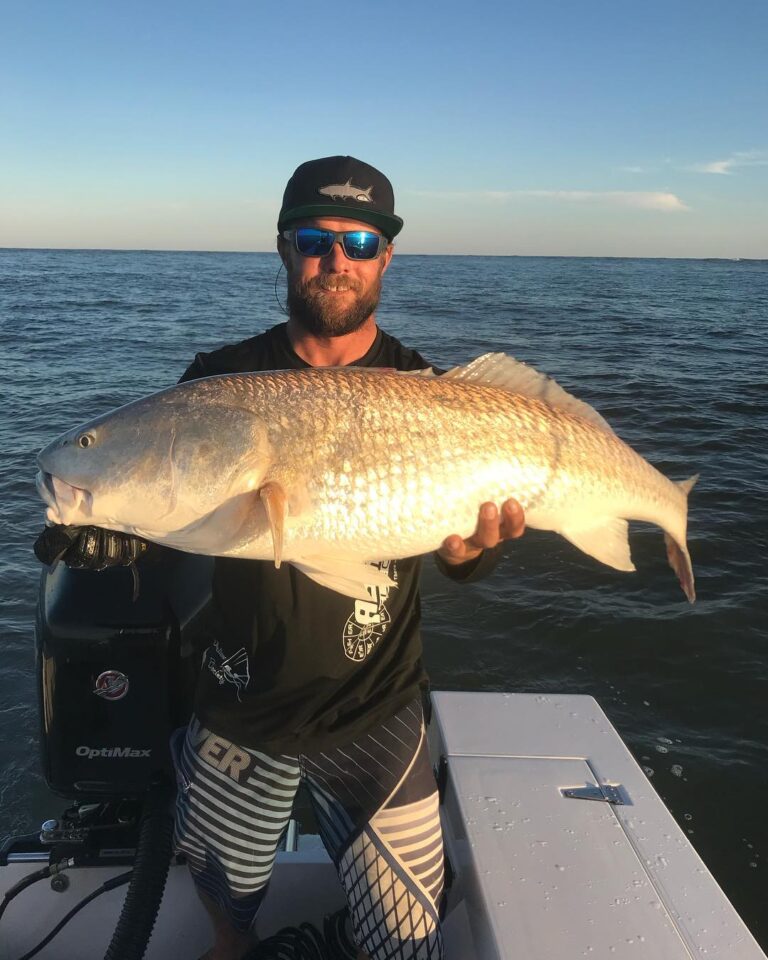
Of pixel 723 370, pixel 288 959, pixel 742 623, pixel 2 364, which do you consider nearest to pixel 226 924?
pixel 288 959

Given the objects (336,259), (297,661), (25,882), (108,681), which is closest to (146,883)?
(25,882)

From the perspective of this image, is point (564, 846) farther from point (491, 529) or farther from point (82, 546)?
point (82, 546)

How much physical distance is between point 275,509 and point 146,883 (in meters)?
1.67

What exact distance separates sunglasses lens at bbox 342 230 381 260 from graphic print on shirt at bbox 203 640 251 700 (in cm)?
183

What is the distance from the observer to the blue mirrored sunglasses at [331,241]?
304 cm

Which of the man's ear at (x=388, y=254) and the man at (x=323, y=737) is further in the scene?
the man's ear at (x=388, y=254)

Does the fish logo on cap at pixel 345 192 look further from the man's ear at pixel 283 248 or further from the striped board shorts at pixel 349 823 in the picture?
the striped board shorts at pixel 349 823

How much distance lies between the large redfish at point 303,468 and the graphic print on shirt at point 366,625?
14 centimetres

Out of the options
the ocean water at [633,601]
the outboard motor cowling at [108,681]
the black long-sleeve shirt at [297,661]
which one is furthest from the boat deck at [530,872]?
the ocean water at [633,601]

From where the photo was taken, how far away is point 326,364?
10.3 ft

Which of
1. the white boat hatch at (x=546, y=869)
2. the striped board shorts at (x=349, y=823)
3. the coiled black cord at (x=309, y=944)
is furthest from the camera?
the coiled black cord at (x=309, y=944)

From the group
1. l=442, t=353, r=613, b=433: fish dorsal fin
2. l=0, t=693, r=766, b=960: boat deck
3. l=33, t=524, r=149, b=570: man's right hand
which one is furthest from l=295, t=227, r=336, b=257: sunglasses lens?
l=0, t=693, r=766, b=960: boat deck

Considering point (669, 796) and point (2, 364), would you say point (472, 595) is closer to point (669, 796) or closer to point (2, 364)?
point (669, 796)

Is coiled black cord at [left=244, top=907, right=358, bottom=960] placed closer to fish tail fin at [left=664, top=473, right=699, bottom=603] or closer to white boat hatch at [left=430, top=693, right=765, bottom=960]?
white boat hatch at [left=430, top=693, right=765, bottom=960]
